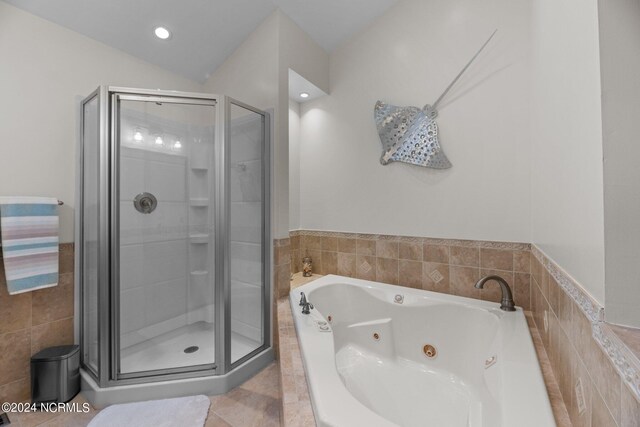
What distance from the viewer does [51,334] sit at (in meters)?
1.68

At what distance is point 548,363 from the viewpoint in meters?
1.09

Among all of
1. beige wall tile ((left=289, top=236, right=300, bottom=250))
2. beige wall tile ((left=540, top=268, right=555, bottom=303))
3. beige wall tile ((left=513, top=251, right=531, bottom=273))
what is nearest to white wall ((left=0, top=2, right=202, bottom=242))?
beige wall tile ((left=289, top=236, right=300, bottom=250))

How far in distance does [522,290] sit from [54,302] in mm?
2910

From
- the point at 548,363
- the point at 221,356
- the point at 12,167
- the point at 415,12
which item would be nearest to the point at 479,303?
the point at 548,363

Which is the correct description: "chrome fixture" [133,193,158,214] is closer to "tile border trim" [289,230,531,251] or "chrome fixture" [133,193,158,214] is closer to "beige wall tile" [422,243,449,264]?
"tile border trim" [289,230,531,251]

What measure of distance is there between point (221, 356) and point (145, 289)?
27.6 inches

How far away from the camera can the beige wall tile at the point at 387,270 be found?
83.8 inches

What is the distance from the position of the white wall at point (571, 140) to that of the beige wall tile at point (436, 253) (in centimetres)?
63

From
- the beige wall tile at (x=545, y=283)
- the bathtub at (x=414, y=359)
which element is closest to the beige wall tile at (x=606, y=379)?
the bathtub at (x=414, y=359)

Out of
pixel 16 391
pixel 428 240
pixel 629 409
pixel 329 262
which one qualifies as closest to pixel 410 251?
pixel 428 240

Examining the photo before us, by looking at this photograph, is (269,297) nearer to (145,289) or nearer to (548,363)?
(145,289)

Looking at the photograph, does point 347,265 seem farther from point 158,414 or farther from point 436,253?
point 158,414

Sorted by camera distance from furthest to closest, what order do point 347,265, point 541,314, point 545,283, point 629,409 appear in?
1. point 347,265
2. point 541,314
3. point 545,283
4. point 629,409

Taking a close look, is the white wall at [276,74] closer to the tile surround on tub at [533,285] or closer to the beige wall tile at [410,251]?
the tile surround on tub at [533,285]
